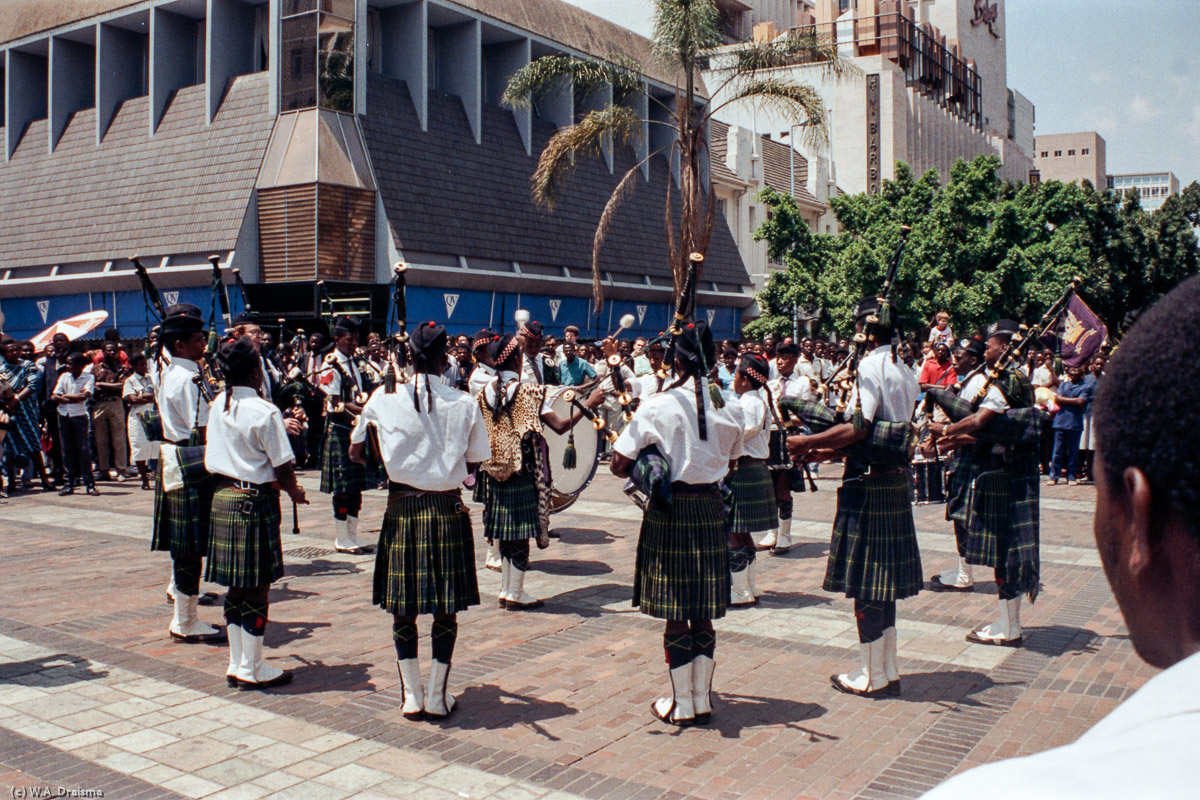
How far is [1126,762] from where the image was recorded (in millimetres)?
858

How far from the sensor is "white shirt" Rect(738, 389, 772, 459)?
27.2 ft

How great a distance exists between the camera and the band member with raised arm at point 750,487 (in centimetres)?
812

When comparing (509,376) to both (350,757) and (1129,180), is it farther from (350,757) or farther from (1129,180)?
(1129,180)

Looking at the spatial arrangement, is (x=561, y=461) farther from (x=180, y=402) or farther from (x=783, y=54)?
(x=783, y=54)

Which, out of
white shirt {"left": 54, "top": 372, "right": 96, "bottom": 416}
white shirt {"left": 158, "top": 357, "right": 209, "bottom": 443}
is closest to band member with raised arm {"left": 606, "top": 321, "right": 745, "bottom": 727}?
white shirt {"left": 158, "top": 357, "right": 209, "bottom": 443}

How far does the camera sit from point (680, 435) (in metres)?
5.46

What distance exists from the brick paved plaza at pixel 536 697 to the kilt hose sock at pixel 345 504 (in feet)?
2.95

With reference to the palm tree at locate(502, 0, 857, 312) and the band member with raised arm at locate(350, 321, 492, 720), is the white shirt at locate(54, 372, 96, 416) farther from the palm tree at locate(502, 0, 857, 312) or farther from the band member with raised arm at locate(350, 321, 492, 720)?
the band member with raised arm at locate(350, 321, 492, 720)

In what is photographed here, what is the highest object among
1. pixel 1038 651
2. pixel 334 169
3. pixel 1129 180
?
pixel 1129 180

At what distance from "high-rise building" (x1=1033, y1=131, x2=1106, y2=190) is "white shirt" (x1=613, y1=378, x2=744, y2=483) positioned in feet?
462

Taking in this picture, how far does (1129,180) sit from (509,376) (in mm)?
196967

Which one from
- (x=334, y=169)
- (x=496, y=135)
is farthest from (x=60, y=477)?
(x=496, y=135)

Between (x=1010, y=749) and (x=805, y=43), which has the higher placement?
(x=805, y=43)

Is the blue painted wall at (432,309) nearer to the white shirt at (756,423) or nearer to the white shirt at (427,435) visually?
the white shirt at (756,423)
